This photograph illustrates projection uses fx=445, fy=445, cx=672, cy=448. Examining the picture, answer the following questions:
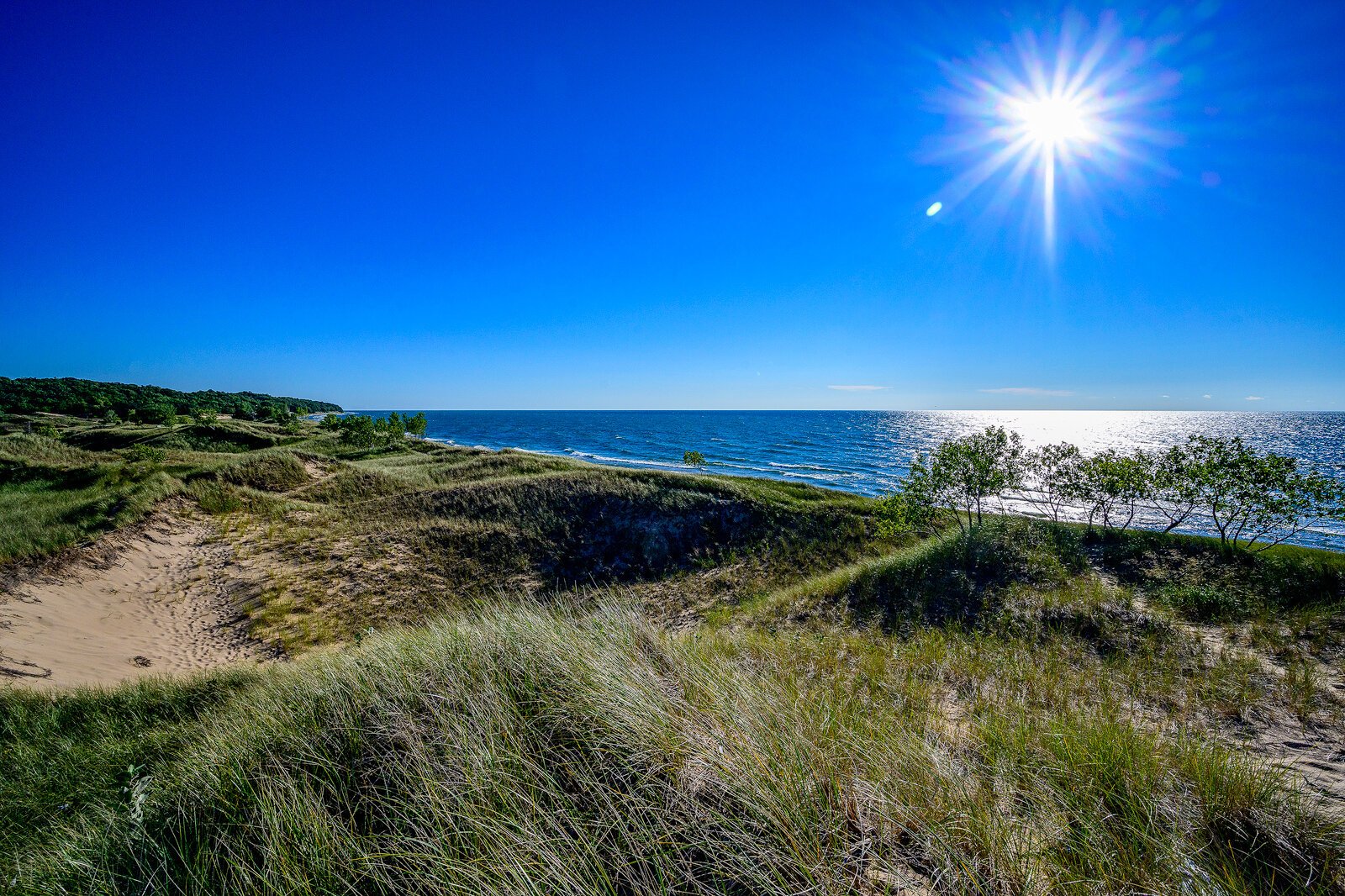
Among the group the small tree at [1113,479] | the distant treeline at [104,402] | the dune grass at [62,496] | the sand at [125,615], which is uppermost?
the distant treeline at [104,402]

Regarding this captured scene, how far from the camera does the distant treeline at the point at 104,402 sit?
65.9 metres

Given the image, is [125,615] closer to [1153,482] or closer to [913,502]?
[913,502]

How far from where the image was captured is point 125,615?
14.1 meters

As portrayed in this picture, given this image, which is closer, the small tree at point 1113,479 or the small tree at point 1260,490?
the small tree at point 1260,490

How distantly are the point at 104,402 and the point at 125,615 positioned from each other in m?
95.0

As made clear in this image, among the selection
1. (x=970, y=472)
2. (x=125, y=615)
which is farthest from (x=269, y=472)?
(x=970, y=472)

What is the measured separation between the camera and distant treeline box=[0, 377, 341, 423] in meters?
65.9

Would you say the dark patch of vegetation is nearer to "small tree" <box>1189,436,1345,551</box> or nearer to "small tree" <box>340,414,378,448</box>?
"small tree" <box>340,414,378,448</box>

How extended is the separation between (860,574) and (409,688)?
1424 cm

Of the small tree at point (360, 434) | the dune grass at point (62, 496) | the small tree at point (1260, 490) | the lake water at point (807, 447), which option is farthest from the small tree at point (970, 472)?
the small tree at point (360, 434)

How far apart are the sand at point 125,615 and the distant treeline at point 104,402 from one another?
2420 inches

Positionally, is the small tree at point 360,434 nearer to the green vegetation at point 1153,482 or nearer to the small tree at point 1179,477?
the green vegetation at point 1153,482

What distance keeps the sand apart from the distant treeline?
6146 cm

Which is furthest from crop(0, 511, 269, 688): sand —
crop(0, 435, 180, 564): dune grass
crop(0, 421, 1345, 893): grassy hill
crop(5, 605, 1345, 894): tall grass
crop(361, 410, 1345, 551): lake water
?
crop(361, 410, 1345, 551): lake water
